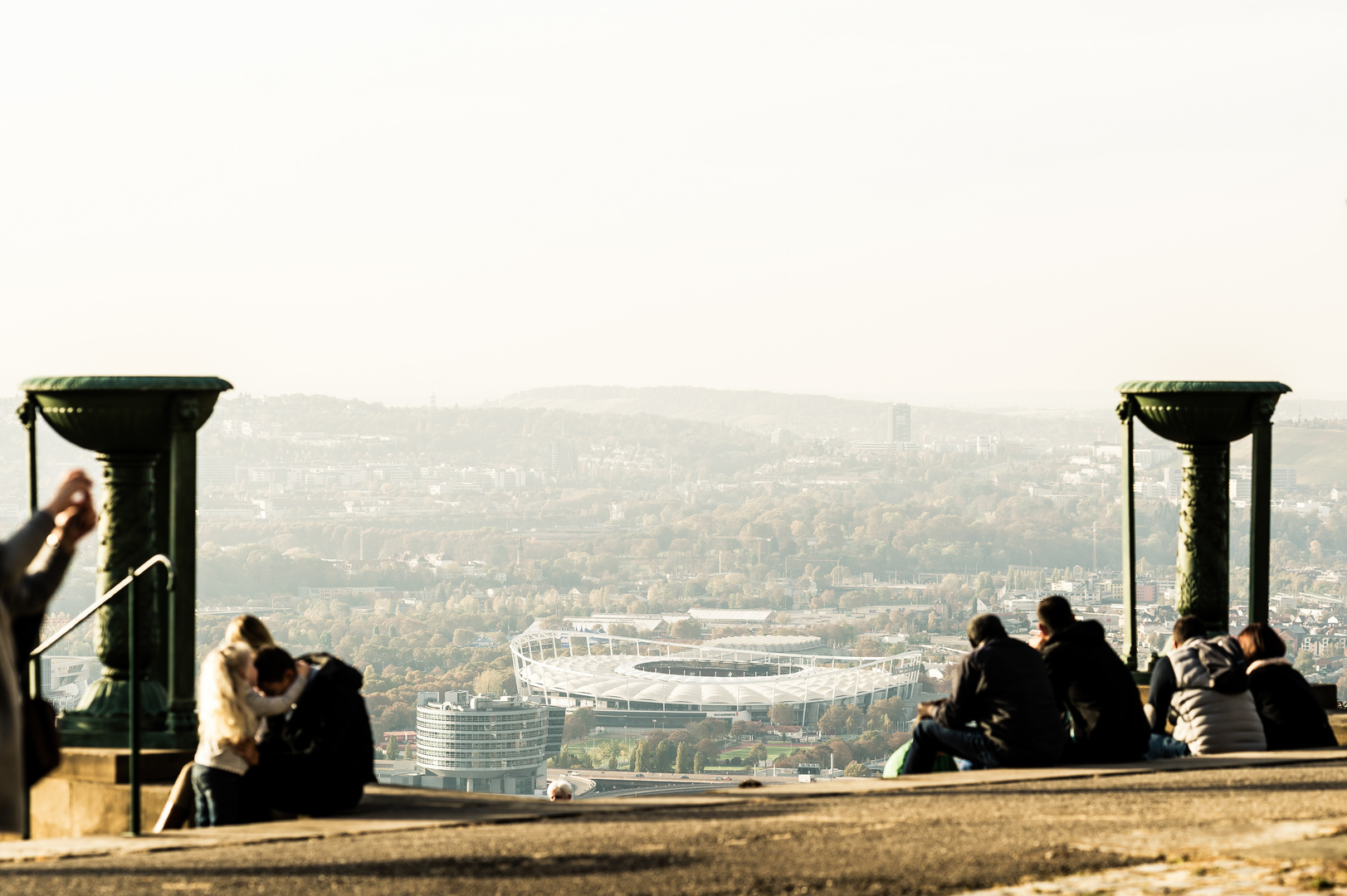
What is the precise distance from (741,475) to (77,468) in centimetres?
10784

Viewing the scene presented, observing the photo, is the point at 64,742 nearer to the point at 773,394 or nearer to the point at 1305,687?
the point at 1305,687

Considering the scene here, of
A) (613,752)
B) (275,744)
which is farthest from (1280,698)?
(613,752)

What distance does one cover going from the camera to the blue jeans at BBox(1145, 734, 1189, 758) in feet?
27.6

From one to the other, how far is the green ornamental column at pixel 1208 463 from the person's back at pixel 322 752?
6.45 metres

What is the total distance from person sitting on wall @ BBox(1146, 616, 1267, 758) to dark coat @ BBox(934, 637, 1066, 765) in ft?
3.04

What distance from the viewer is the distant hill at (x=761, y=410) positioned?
11631 centimetres

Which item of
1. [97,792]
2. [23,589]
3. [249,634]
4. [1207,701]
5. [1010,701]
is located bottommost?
[97,792]

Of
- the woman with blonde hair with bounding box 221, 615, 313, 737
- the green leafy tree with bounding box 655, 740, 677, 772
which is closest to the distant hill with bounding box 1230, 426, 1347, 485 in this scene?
the green leafy tree with bounding box 655, 740, 677, 772

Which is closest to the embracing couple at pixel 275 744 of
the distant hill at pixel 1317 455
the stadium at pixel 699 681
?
the distant hill at pixel 1317 455

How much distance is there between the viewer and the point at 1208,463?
11242 mm

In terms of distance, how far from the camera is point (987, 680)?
25.2ft

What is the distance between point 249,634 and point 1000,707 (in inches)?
138

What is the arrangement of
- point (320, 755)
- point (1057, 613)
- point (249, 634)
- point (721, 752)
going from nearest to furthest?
1. point (320, 755)
2. point (249, 634)
3. point (1057, 613)
4. point (721, 752)

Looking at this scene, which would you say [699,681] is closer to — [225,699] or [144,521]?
[144,521]
